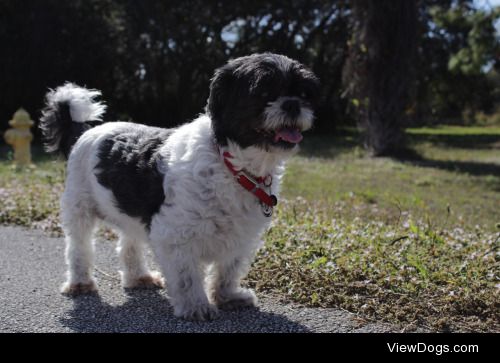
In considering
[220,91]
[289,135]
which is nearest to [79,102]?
[220,91]

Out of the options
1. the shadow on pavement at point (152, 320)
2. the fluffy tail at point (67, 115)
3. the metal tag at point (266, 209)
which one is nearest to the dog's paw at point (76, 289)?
the shadow on pavement at point (152, 320)

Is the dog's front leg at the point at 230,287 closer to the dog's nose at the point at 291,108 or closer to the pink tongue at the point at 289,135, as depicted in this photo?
the pink tongue at the point at 289,135

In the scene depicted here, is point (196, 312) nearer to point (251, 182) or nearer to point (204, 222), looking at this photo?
point (204, 222)

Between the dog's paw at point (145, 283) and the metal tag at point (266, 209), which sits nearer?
the metal tag at point (266, 209)

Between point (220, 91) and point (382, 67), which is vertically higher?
point (220, 91)

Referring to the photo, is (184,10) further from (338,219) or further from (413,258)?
(413,258)

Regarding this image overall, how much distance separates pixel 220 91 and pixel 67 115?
6.78 feet

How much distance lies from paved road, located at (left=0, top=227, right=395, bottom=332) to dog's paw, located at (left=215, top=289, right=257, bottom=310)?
0.19 ft

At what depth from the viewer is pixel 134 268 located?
16.2 feet

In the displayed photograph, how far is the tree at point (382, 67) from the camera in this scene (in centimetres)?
1498

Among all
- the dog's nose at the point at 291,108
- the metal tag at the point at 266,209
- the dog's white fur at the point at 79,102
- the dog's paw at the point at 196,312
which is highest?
the dog's nose at the point at 291,108

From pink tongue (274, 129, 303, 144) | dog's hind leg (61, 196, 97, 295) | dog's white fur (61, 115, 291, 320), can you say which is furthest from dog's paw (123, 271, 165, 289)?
pink tongue (274, 129, 303, 144)
